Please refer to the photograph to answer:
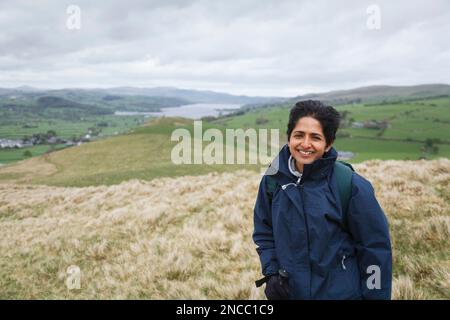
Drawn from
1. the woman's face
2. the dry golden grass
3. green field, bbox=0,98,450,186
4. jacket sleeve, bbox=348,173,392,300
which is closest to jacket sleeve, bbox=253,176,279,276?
the woman's face

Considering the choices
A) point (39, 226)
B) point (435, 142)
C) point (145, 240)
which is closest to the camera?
point (145, 240)

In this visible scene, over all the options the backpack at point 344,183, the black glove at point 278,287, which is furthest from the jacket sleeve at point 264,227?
the backpack at point 344,183

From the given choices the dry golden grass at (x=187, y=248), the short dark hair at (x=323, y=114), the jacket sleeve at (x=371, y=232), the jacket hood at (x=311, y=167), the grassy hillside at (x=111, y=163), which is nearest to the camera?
the jacket sleeve at (x=371, y=232)

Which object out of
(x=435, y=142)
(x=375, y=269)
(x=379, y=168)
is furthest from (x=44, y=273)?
(x=435, y=142)

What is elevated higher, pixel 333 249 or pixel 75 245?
pixel 333 249

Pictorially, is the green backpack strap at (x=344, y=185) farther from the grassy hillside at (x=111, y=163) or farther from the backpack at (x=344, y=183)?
the grassy hillside at (x=111, y=163)

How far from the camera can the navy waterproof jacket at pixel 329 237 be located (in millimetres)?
3049

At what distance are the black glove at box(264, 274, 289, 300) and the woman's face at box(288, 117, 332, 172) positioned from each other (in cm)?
112

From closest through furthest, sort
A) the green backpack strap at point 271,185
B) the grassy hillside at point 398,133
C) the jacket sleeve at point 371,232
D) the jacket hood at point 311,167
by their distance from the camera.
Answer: the jacket sleeve at point 371,232, the jacket hood at point 311,167, the green backpack strap at point 271,185, the grassy hillside at point 398,133

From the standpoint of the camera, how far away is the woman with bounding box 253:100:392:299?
306 cm

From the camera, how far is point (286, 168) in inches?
131

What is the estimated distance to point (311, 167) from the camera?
3166 mm
